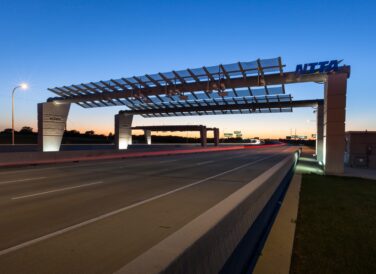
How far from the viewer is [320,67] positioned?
2116 centimetres

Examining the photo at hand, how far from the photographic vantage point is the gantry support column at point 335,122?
19734 millimetres

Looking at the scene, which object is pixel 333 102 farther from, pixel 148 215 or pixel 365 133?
pixel 148 215

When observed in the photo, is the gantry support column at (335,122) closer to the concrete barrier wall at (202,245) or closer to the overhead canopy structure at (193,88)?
the overhead canopy structure at (193,88)

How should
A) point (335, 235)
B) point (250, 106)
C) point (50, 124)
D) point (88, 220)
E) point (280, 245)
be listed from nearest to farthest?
point (280, 245) < point (335, 235) < point (88, 220) < point (50, 124) < point (250, 106)

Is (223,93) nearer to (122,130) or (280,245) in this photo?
(280,245)

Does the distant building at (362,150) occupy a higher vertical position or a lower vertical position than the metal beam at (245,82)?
lower

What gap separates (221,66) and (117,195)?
1607cm

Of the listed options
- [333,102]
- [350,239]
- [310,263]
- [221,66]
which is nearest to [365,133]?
[333,102]

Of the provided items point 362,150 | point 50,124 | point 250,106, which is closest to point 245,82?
point 362,150

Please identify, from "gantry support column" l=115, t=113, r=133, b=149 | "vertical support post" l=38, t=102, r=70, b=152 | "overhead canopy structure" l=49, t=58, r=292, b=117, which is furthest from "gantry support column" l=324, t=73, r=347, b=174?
"gantry support column" l=115, t=113, r=133, b=149

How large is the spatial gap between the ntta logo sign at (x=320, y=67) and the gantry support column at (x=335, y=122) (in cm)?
64

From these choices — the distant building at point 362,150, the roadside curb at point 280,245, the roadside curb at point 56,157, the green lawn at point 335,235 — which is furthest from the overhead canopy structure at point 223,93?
the roadside curb at point 280,245

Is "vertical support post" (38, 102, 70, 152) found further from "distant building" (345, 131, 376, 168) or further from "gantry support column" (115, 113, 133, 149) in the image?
"distant building" (345, 131, 376, 168)

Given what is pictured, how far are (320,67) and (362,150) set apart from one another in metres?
10.4
